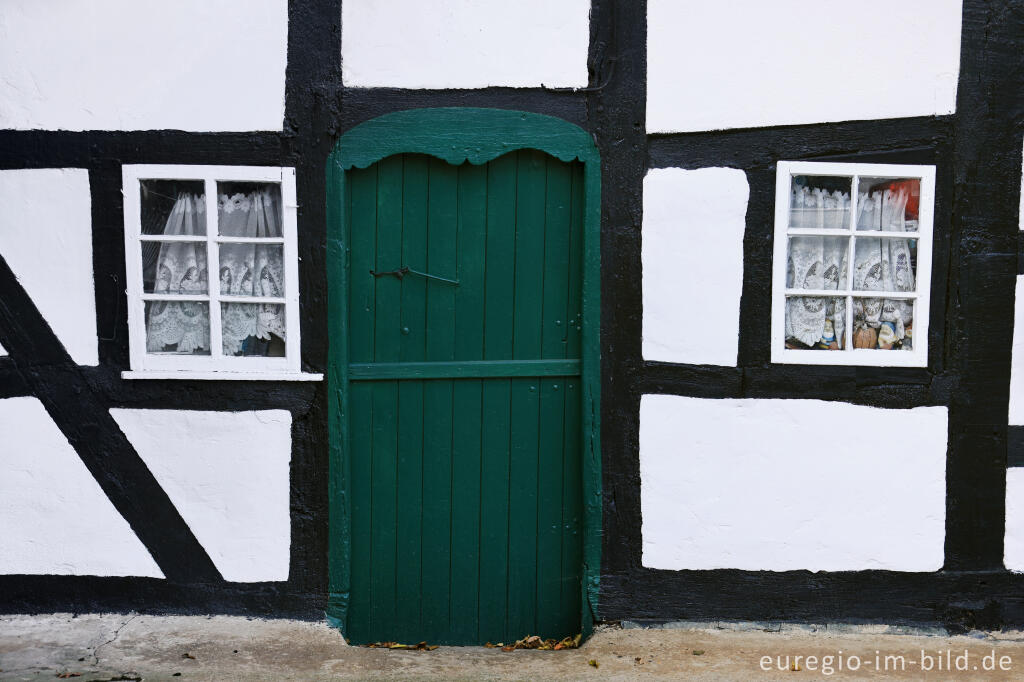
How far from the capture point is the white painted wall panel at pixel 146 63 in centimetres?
340

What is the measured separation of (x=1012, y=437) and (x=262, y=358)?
3383mm

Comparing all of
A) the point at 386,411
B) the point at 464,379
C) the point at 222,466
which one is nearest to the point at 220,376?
the point at 222,466

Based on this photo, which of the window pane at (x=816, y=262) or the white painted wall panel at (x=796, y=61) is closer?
the white painted wall panel at (x=796, y=61)

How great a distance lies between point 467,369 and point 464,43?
144cm

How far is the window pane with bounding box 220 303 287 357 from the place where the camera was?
3.56 meters

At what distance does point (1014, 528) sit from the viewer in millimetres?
3514

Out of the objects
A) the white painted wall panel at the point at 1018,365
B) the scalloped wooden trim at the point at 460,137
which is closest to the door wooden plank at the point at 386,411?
the scalloped wooden trim at the point at 460,137

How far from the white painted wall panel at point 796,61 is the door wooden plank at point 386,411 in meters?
1.22

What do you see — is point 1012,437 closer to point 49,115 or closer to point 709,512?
point 709,512

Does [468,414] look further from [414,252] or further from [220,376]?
[220,376]

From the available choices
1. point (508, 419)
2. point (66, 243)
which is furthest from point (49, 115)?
point (508, 419)

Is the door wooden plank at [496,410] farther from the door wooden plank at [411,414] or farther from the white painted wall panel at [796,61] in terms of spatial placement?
the white painted wall panel at [796,61]

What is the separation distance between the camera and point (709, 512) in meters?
3.52

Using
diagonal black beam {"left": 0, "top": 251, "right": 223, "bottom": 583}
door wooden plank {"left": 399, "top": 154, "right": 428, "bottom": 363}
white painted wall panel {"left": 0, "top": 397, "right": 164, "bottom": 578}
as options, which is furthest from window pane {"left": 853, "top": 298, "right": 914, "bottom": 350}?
white painted wall panel {"left": 0, "top": 397, "right": 164, "bottom": 578}
